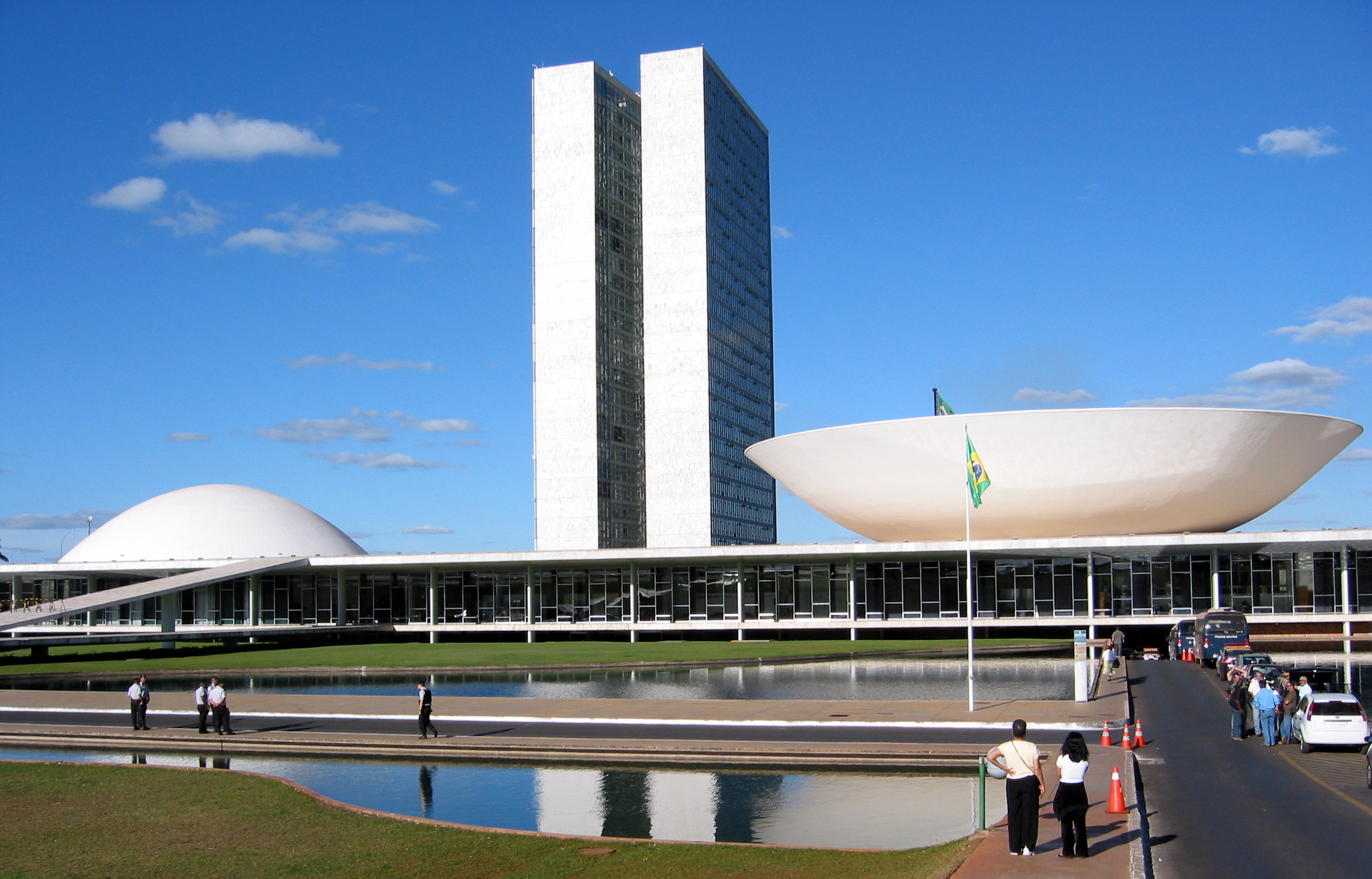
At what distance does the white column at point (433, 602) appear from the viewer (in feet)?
214

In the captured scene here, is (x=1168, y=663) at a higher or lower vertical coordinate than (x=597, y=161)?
lower

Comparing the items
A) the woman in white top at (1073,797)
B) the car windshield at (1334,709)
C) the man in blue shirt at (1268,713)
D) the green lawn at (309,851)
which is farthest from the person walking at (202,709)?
the car windshield at (1334,709)

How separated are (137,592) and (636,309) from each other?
55.0 metres

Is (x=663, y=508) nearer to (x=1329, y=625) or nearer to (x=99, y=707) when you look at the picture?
(x=1329, y=625)

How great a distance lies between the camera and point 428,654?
161 ft

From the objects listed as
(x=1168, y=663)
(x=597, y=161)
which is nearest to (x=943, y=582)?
(x=1168, y=663)

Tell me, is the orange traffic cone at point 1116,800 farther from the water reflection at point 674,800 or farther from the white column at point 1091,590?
the white column at point 1091,590

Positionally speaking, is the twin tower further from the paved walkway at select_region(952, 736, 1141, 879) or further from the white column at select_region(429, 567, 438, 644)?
the paved walkway at select_region(952, 736, 1141, 879)

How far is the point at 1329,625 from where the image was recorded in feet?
172

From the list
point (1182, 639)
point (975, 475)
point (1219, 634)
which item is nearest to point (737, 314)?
point (1182, 639)

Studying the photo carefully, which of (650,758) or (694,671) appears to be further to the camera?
(694,671)

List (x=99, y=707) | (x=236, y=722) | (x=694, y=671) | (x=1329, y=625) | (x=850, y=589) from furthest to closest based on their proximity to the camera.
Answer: (x=850, y=589) < (x=1329, y=625) < (x=694, y=671) < (x=99, y=707) < (x=236, y=722)

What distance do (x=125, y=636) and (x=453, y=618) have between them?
706 inches

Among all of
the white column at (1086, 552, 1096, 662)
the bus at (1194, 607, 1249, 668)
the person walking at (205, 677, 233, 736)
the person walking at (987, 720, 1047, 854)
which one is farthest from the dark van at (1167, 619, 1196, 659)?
the person walking at (987, 720, 1047, 854)
